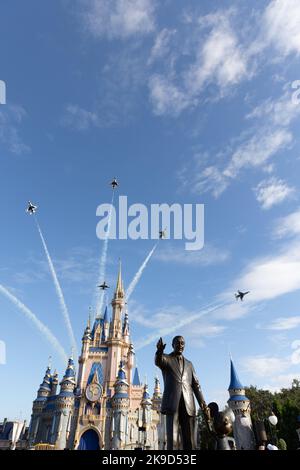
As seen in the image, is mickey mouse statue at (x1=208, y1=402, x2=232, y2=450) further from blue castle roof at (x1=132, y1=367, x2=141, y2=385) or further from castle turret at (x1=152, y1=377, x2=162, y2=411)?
blue castle roof at (x1=132, y1=367, x2=141, y2=385)

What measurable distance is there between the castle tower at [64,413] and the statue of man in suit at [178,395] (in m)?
53.3

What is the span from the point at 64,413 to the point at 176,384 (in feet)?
182

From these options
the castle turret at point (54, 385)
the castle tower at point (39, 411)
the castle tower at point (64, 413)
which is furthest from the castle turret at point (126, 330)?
the castle tower at point (39, 411)

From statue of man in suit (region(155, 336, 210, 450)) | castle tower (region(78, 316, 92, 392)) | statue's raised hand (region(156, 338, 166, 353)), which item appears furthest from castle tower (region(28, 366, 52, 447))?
statue's raised hand (region(156, 338, 166, 353))

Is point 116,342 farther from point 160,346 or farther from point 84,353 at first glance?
point 160,346

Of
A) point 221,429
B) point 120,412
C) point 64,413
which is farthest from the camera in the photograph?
point 120,412

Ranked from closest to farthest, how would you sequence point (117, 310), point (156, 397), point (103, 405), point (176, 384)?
point (176, 384)
point (103, 405)
point (156, 397)
point (117, 310)

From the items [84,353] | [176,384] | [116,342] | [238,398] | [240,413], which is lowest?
[176,384]

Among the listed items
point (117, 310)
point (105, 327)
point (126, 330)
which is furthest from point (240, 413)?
point (105, 327)

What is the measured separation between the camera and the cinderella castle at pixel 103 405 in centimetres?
5019

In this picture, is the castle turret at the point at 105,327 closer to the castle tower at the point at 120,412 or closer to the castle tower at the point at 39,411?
the castle tower at the point at 120,412

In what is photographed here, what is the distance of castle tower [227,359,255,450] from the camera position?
43703mm

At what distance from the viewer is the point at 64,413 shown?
172 ft

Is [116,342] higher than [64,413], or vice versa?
[116,342]
